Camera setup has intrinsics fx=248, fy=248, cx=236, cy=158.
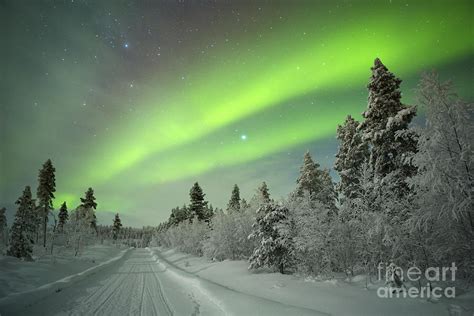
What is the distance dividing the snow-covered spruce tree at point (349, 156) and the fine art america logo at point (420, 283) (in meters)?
13.2

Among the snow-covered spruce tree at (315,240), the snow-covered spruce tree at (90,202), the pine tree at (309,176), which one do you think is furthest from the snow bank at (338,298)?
the snow-covered spruce tree at (90,202)

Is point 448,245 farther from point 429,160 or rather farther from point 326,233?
point 326,233

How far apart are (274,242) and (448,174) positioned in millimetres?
12148

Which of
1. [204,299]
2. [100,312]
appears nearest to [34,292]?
[100,312]

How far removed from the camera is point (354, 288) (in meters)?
11.7

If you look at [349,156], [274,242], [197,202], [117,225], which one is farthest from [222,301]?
[117,225]

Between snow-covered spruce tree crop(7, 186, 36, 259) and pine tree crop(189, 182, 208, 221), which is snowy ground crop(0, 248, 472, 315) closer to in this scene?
snow-covered spruce tree crop(7, 186, 36, 259)

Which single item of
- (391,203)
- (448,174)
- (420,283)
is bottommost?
(420,283)

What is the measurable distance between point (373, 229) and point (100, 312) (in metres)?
12.4

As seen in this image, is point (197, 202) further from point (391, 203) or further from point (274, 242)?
point (391, 203)

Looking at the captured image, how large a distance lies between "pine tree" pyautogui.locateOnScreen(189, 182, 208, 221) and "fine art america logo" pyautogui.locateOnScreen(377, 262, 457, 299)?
48787 millimetres

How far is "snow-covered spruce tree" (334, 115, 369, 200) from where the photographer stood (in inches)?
997

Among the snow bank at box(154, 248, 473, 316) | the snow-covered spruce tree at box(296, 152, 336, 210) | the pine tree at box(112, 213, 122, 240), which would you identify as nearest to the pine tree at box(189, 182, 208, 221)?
the snow-covered spruce tree at box(296, 152, 336, 210)

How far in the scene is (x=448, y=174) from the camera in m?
9.01
